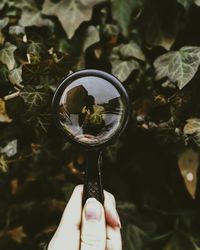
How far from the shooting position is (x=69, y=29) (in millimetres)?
1386

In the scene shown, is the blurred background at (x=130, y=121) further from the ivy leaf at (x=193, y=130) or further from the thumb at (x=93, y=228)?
the thumb at (x=93, y=228)

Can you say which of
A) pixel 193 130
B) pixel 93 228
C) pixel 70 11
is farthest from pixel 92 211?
pixel 70 11

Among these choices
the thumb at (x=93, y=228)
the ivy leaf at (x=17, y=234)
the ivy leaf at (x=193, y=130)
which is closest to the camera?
the thumb at (x=93, y=228)

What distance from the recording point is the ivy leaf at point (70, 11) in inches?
54.7

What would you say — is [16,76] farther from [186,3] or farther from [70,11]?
[186,3]

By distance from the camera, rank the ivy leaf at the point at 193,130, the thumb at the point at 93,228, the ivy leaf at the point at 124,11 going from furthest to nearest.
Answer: the ivy leaf at the point at 124,11, the ivy leaf at the point at 193,130, the thumb at the point at 93,228

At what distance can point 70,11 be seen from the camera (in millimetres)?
1407

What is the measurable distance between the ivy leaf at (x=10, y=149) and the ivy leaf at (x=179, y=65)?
45 centimetres

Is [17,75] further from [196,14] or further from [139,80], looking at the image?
[196,14]

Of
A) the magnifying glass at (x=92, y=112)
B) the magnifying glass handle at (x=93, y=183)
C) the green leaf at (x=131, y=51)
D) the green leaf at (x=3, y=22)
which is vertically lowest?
the magnifying glass handle at (x=93, y=183)

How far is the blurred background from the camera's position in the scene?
1.36 m

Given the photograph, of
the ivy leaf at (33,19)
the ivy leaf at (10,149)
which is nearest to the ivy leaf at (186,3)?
the ivy leaf at (33,19)

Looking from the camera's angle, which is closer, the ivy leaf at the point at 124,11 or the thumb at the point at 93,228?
the thumb at the point at 93,228

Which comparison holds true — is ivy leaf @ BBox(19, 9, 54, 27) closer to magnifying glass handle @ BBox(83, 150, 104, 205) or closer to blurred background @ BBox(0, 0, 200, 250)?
blurred background @ BBox(0, 0, 200, 250)
